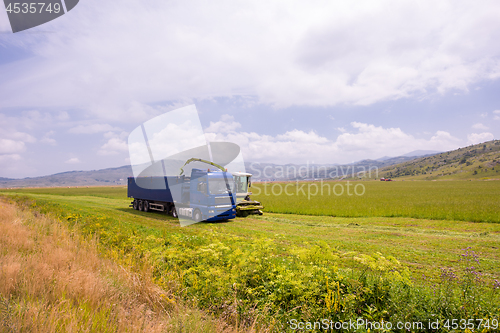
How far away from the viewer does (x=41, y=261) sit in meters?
5.10

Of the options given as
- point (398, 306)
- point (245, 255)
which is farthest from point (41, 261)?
point (398, 306)

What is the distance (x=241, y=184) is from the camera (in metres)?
21.2

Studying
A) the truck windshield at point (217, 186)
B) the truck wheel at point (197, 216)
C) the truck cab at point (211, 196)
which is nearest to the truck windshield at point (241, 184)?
the truck cab at point (211, 196)

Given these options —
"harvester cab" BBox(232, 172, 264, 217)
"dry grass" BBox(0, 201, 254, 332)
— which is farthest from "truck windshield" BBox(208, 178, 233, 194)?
"dry grass" BBox(0, 201, 254, 332)

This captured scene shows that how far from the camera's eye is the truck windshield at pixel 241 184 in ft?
68.8

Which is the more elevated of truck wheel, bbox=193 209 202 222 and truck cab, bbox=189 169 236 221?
truck cab, bbox=189 169 236 221

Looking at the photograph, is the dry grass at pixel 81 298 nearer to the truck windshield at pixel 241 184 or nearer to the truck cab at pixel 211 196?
the truck cab at pixel 211 196

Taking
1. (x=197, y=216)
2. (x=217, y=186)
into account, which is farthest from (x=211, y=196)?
(x=197, y=216)

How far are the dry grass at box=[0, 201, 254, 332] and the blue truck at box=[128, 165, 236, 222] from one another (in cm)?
1054

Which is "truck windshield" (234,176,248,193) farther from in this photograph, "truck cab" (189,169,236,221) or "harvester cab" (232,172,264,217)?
"truck cab" (189,169,236,221)

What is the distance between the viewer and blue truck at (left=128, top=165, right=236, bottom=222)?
656 inches

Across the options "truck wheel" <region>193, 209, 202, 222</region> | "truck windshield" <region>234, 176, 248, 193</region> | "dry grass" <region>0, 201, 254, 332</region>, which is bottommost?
"truck wheel" <region>193, 209, 202, 222</region>

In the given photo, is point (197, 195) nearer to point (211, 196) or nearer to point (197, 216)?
point (211, 196)

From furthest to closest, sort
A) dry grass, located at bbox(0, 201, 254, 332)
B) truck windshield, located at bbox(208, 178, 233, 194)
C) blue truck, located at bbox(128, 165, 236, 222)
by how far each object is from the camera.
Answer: truck windshield, located at bbox(208, 178, 233, 194), blue truck, located at bbox(128, 165, 236, 222), dry grass, located at bbox(0, 201, 254, 332)
